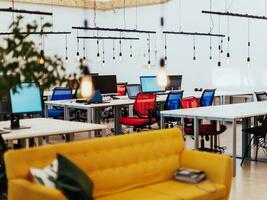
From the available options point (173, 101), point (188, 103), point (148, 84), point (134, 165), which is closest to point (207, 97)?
point (173, 101)

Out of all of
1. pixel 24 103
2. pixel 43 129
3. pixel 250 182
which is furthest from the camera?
pixel 250 182

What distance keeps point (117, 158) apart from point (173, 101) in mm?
5754

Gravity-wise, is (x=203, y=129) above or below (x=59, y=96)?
below

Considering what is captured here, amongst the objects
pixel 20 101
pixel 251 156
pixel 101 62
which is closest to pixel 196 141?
pixel 251 156

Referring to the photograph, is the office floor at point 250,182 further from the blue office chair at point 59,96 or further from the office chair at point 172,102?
the blue office chair at point 59,96

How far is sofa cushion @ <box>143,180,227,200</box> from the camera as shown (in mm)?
4402

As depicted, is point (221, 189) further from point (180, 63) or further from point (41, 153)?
point (180, 63)

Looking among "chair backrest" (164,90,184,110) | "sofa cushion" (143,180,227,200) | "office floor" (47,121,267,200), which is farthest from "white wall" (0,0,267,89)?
"sofa cushion" (143,180,227,200)

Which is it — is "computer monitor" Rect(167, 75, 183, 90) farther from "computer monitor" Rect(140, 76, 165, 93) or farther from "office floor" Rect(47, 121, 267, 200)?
"office floor" Rect(47, 121, 267, 200)

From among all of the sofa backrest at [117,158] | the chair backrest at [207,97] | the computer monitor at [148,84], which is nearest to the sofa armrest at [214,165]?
the sofa backrest at [117,158]

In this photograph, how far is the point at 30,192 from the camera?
11.8 ft

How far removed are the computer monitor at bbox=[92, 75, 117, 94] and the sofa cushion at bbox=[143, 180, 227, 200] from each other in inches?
226

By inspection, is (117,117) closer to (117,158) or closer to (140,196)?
(117,158)

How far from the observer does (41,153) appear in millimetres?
4051
